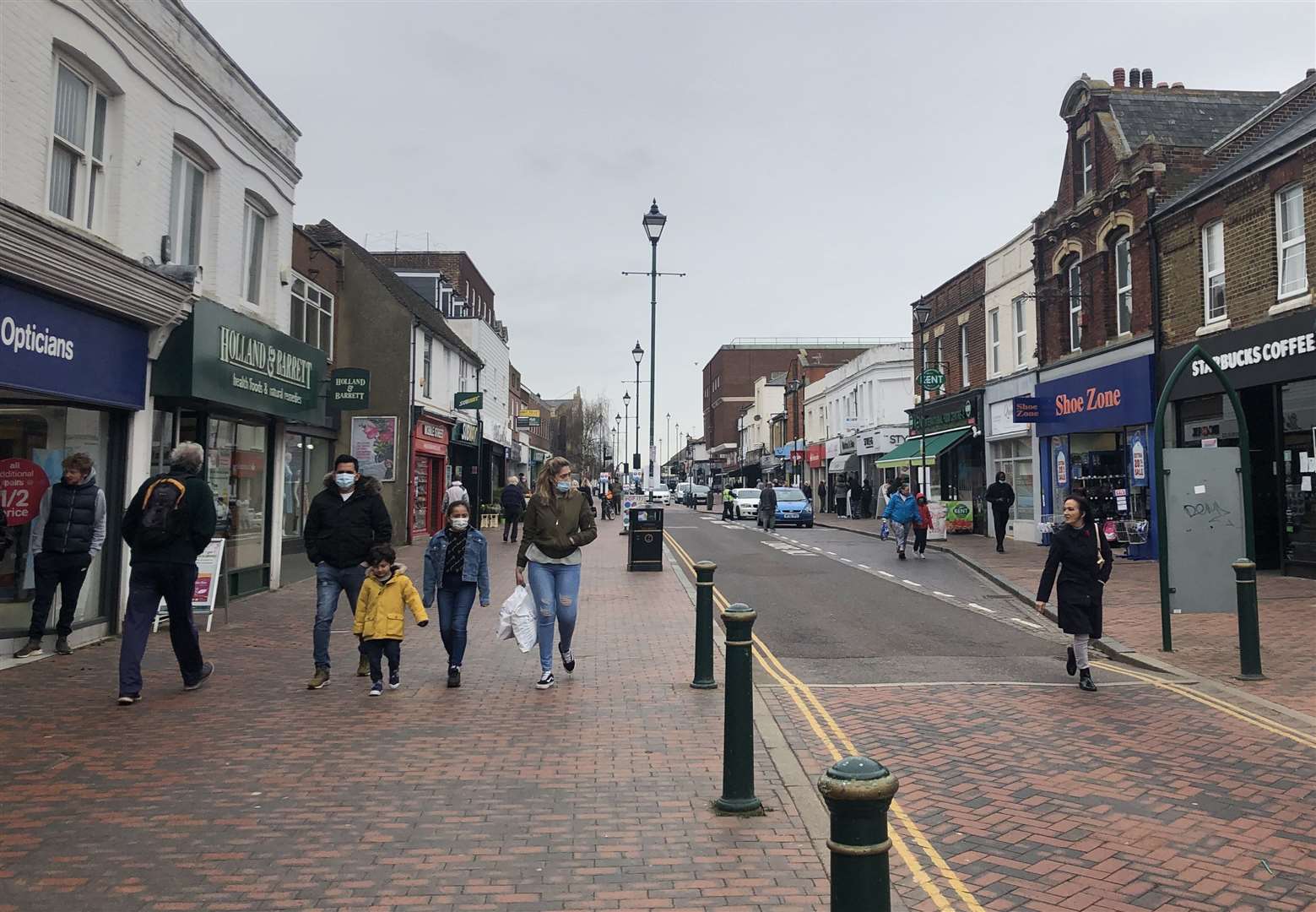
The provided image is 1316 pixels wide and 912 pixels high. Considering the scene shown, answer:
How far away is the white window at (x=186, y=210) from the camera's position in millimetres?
10922

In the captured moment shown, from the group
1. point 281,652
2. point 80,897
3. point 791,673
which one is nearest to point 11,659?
point 281,652

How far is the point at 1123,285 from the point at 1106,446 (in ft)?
11.6

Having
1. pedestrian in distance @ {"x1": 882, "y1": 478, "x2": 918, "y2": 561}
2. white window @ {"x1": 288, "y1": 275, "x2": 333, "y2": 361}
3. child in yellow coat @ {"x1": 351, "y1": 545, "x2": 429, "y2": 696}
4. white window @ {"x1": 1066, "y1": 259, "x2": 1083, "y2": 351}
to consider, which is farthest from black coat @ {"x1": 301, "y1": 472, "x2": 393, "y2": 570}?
white window @ {"x1": 1066, "y1": 259, "x2": 1083, "y2": 351}

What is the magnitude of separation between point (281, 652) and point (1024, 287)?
21.8 metres

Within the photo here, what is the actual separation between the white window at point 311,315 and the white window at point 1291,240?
16.6m

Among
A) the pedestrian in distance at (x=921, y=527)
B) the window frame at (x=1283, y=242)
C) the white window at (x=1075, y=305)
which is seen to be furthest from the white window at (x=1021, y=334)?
the window frame at (x=1283, y=242)

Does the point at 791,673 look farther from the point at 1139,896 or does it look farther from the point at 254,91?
the point at 254,91

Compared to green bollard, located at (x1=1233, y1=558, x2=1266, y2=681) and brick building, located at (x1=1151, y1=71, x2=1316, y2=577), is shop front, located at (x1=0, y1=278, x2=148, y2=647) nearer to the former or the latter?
green bollard, located at (x1=1233, y1=558, x2=1266, y2=681)

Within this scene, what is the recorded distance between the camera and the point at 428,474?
86.8 ft

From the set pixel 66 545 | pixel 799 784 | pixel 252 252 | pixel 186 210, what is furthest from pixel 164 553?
pixel 252 252

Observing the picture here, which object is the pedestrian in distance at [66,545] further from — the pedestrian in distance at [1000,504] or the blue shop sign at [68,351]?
the pedestrian in distance at [1000,504]

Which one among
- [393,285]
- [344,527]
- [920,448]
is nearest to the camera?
[344,527]

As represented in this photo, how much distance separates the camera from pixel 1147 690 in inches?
308

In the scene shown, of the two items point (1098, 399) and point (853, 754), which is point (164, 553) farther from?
point (1098, 399)
